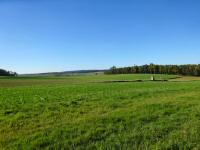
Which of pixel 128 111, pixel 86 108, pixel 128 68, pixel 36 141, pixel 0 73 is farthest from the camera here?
pixel 128 68

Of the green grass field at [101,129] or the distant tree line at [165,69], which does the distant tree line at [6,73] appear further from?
the green grass field at [101,129]

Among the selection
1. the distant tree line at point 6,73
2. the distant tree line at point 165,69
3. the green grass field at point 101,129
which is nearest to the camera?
the green grass field at point 101,129

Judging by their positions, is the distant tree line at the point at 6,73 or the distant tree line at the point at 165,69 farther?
the distant tree line at the point at 6,73

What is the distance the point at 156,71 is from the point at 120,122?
138 m

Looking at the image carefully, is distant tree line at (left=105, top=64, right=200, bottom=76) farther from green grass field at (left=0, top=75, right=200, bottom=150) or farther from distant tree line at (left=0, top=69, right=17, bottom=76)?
green grass field at (left=0, top=75, right=200, bottom=150)

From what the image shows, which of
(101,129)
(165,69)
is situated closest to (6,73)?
(165,69)

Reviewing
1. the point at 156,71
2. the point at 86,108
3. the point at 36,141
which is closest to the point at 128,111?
the point at 86,108

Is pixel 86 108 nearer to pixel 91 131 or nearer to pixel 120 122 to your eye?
pixel 120 122

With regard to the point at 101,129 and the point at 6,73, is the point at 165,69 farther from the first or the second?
the point at 101,129

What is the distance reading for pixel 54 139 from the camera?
28.6ft

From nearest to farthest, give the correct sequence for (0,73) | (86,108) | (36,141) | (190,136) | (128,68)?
(36,141) → (190,136) → (86,108) → (0,73) → (128,68)

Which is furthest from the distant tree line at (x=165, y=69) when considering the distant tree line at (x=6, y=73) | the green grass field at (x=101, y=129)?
the green grass field at (x=101, y=129)

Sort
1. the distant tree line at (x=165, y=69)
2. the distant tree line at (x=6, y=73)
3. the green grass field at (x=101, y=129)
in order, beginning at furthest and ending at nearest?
the distant tree line at (x=6, y=73) < the distant tree line at (x=165, y=69) < the green grass field at (x=101, y=129)

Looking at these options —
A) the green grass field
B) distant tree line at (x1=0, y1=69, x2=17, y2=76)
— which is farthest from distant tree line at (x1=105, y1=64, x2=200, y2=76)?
the green grass field
